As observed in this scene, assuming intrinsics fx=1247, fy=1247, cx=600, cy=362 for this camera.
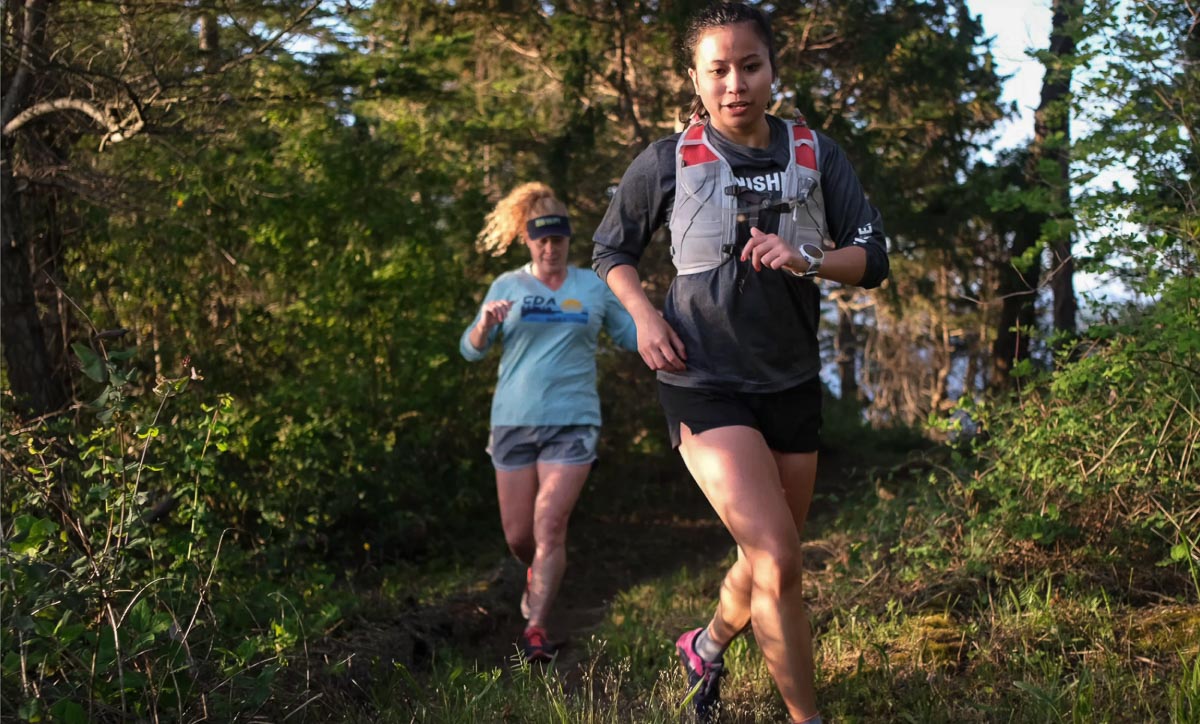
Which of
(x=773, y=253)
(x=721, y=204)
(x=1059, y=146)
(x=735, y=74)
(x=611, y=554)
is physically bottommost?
(x=611, y=554)

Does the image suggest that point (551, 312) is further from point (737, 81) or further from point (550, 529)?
point (737, 81)

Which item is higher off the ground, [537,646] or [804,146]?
[804,146]

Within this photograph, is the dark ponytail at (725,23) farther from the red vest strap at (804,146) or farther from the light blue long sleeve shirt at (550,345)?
the light blue long sleeve shirt at (550,345)

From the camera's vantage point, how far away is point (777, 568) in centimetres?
363

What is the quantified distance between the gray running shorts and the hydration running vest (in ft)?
7.49

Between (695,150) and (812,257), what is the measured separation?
0.53 m

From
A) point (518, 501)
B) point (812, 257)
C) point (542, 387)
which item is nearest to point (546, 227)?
point (542, 387)

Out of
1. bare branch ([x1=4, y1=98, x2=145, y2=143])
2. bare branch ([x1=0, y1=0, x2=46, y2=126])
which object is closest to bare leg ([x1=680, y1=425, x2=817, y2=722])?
bare branch ([x1=4, y1=98, x2=145, y2=143])

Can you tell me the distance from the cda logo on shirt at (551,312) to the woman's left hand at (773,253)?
2642 mm

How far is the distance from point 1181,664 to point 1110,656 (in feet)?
0.77

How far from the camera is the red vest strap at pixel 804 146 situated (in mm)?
3861

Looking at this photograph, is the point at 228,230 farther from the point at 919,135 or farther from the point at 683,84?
the point at 919,135

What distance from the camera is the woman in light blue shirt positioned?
5977 millimetres

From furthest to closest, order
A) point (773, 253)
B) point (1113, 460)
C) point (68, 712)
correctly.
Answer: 1. point (1113, 460)
2. point (773, 253)
3. point (68, 712)
